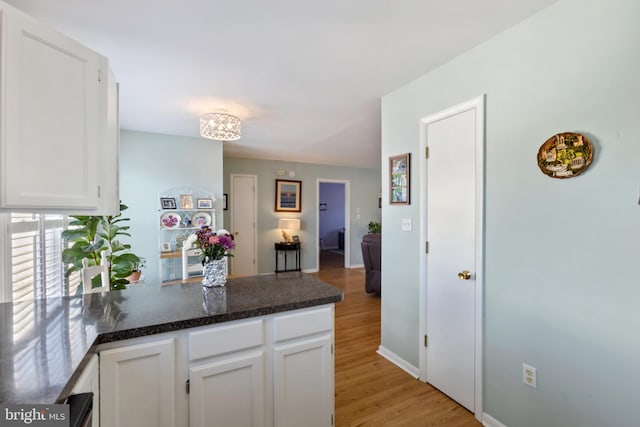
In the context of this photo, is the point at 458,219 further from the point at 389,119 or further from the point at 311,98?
the point at 311,98

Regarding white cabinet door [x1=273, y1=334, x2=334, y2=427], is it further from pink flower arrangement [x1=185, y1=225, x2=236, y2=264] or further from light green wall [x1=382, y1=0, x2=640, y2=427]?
light green wall [x1=382, y1=0, x2=640, y2=427]

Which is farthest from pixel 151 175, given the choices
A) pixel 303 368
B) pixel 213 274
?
pixel 303 368

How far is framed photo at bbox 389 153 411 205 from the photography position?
7.74 ft

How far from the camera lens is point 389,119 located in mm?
2586

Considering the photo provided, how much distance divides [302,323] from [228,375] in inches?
16.2

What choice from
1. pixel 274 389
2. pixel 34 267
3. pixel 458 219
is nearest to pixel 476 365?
pixel 458 219

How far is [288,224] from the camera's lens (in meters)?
5.93

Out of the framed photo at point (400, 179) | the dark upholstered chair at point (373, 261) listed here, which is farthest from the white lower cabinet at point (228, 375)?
the dark upholstered chair at point (373, 261)

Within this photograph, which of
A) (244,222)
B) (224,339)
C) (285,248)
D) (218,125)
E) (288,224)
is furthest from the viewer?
(288,224)

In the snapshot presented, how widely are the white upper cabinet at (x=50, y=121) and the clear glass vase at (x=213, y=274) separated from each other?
0.61 m

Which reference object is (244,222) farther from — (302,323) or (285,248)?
(302,323)

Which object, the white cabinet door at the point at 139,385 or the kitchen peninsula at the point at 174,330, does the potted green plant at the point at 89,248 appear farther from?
the white cabinet door at the point at 139,385

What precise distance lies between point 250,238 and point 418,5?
16.3 ft

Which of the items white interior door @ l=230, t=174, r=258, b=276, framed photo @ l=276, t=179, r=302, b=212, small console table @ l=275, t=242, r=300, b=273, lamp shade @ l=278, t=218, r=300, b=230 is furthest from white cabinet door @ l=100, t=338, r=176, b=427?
framed photo @ l=276, t=179, r=302, b=212
